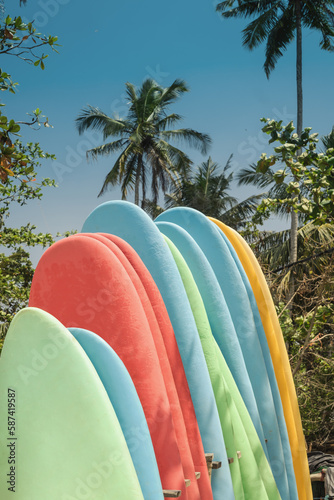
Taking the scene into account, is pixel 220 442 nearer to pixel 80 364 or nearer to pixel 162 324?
pixel 162 324

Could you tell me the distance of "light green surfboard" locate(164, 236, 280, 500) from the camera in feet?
14.0

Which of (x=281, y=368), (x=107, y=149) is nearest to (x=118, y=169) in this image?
(x=107, y=149)

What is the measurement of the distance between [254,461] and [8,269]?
6514mm

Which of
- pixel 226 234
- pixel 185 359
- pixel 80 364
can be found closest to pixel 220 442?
pixel 185 359

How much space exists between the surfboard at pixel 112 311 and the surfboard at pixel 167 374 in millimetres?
155

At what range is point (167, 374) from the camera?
372cm

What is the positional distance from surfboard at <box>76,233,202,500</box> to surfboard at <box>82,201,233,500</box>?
301 mm

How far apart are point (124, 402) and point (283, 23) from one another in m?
18.2

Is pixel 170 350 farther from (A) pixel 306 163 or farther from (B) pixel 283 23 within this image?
(B) pixel 283 23

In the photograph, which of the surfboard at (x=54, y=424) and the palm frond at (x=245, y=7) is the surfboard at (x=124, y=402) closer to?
the surfboard at (x=54, y=424)

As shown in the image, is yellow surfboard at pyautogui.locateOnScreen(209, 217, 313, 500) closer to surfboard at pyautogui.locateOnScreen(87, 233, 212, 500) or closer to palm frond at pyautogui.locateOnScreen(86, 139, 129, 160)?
surfboard at pyautogui.locateOnScreen(87, 233, 212, 500)

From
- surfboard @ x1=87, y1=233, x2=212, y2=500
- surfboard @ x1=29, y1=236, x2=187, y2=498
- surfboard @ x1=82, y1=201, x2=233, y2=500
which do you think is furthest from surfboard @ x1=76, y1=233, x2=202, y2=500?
surfboard @ x1=82, y1=201, x2=233, y2=500

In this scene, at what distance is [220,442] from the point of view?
3982 mm

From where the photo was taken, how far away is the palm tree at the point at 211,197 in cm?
2253
